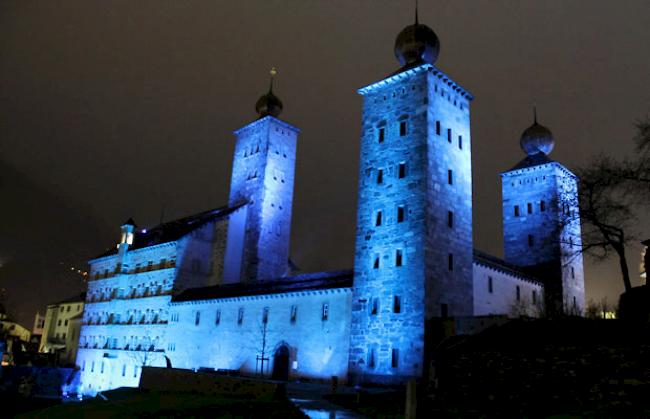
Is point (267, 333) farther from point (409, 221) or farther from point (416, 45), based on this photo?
point (416, 45)

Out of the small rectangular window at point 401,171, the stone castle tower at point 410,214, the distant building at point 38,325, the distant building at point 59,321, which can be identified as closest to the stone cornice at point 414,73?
the stone castle tower at point 410,214

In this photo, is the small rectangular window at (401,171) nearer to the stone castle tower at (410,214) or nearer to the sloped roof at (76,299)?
the stone castle tower at (410,214)

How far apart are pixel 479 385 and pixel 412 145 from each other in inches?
731

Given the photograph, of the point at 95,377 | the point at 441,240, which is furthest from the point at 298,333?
the point at 95,377

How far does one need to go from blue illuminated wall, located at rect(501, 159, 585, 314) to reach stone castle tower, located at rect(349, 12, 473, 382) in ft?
54.5

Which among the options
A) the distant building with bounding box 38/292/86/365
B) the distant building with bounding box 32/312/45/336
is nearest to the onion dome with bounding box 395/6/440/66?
the distant building with bounding box 38/292/86/365

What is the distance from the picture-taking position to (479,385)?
17422mm

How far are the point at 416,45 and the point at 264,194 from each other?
73.1ft

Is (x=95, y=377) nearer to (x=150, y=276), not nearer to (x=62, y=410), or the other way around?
(x=150, y=276)

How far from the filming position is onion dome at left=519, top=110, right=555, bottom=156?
52.2 meters

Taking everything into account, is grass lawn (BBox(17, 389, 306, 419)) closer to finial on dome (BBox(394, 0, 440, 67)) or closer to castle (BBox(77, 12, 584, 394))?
castle (BBox(77, 12, 584, 394))

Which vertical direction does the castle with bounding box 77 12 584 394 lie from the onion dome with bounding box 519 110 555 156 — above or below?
below

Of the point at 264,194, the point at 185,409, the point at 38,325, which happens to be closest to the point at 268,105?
the point at 264,194

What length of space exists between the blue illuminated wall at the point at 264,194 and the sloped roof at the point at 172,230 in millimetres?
2165
